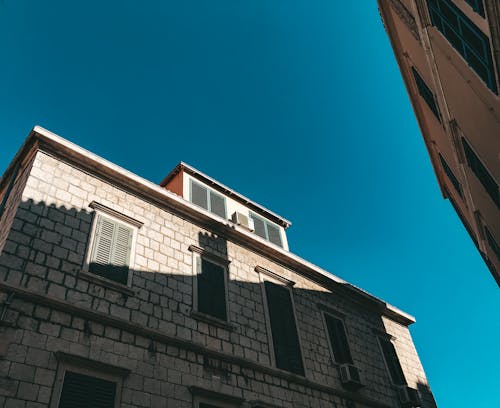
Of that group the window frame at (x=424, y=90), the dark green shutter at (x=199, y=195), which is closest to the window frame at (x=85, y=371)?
the dark green shutter at (x=199, y=195)

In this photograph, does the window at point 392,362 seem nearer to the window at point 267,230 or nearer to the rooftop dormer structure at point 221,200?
the rooftop dormer structure at point 221,200

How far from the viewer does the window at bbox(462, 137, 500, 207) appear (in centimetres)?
967

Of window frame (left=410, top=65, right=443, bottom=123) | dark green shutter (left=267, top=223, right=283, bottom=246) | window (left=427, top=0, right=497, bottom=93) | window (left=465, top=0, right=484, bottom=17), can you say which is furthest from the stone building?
window (left=465, top=0, right=484, bottom=17)

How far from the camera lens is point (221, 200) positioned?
13.8m

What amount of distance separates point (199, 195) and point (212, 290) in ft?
13.0

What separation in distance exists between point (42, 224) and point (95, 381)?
10.3ft

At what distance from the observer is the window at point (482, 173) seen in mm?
9672

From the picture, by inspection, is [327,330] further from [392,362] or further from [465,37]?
[465,37]

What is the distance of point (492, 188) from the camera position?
9.81 meters

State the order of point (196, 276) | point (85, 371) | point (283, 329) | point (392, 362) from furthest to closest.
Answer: point (392, 362)
point (283, 329)
point (196, 276)
point (85, 371)

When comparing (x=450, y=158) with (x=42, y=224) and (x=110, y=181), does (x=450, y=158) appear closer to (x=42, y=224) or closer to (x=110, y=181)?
(x=110, y=181)

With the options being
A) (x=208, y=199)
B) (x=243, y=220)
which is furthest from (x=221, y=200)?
(x=243, y=220)

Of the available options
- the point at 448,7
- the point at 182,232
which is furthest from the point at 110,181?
the point at 448,7

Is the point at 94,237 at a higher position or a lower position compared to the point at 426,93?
lower
